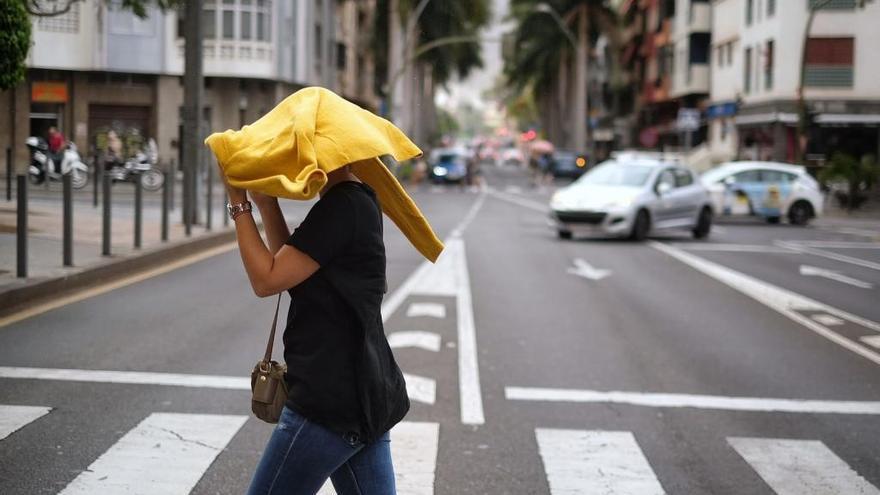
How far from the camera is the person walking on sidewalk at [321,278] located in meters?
3.35

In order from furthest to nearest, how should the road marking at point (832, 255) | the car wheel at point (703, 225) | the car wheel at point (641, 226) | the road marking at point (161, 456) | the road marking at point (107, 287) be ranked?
the car wheel at point (703, 225) < the car wheel at point (641, 226) < the road marking at point (832, 255) < the road marking at point (107, 287) < the road marking at point (161, 456)

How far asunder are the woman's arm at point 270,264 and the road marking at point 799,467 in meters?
3.41

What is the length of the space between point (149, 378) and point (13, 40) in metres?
7.15

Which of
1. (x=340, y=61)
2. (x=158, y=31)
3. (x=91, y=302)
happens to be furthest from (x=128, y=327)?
(x=340, y=61)

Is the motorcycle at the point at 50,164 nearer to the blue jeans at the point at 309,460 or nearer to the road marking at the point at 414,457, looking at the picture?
the road marking at the point at 414,457

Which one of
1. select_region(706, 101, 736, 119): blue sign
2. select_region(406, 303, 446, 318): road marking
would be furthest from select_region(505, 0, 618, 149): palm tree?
select_region(406, 303, 446, 318): road marking

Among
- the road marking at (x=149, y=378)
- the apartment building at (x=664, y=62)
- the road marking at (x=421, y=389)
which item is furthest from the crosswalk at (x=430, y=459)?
the apartment building at (x=664, y=62)

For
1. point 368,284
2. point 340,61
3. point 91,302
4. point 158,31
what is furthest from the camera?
point 340,61

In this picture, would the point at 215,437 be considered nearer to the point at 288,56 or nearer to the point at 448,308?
the point at 448,308

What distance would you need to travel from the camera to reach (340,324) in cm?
340

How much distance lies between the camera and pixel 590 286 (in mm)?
15172

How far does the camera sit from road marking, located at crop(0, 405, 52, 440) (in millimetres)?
6525

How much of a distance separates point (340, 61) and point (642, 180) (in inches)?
1611

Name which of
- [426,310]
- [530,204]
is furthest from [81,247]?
[530,204]
